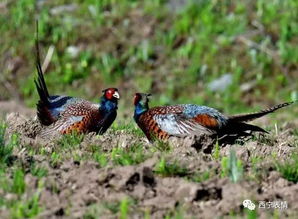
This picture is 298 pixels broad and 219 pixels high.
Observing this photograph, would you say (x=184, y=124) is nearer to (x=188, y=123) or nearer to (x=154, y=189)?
(x=188, y=123)

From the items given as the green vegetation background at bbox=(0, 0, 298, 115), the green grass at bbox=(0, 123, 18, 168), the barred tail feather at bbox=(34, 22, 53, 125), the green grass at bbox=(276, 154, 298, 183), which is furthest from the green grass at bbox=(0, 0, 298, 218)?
the green grass at bbox=(276, 154, 298, 183)

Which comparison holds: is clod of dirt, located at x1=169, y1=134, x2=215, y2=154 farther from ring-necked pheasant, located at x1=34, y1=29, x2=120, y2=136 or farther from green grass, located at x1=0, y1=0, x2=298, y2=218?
green grass, located at x1=0, y1=0, x2=298, y2=218

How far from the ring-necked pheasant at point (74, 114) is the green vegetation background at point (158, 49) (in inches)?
205

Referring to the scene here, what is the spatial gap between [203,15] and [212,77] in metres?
1.51

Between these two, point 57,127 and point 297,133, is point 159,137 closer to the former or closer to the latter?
point 57,127

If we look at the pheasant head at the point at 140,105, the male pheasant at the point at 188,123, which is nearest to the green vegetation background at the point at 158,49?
the pheasant head at the point at 140,105

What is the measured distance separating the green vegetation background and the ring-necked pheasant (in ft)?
17.0

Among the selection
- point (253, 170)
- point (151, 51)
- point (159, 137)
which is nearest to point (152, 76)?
point (151, 51)

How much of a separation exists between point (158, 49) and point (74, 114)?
7214mm

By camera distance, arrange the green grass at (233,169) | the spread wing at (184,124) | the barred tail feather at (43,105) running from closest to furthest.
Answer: the green grass at (233,169)
the spread wing at (184,124)
the barred tail feather at (43,105)

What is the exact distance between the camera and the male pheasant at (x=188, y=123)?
7.84 metres

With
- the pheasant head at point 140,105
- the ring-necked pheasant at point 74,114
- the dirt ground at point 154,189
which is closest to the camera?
the dirt ground at point 154,189

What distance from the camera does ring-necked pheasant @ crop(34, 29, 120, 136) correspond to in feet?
27.5

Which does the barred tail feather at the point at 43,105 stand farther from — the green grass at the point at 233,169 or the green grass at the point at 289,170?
the green grass at the point at 289,170
